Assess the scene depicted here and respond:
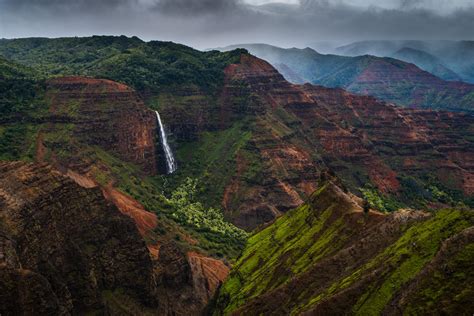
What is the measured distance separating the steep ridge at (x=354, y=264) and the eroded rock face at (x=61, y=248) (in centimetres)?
1762

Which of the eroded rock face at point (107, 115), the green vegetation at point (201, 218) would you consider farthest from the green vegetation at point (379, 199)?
the eroded rock face at point (107, 115)

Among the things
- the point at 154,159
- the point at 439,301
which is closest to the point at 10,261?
the point at 439,301

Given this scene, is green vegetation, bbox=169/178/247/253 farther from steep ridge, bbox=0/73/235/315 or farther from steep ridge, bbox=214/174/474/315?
steep ridge, bbox=214/174/474/315

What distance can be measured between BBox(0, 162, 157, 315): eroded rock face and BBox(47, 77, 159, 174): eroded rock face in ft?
255

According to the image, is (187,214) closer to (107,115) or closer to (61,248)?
(107,115)

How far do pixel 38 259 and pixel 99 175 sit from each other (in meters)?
76.8

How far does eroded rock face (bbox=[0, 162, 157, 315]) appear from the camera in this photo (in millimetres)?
54331

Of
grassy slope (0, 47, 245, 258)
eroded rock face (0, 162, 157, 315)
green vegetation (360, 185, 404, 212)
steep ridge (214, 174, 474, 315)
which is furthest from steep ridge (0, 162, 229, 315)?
green vegetation (360, 185, 404, 212)

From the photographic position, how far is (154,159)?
173 metres

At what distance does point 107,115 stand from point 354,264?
113 metres

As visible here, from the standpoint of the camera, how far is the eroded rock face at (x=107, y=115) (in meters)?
153

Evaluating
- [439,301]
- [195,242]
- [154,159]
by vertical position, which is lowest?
[195,242]

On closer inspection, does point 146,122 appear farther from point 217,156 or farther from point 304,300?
point 304,300

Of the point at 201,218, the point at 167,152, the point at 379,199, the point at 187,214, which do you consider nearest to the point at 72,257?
the point at 187,214
